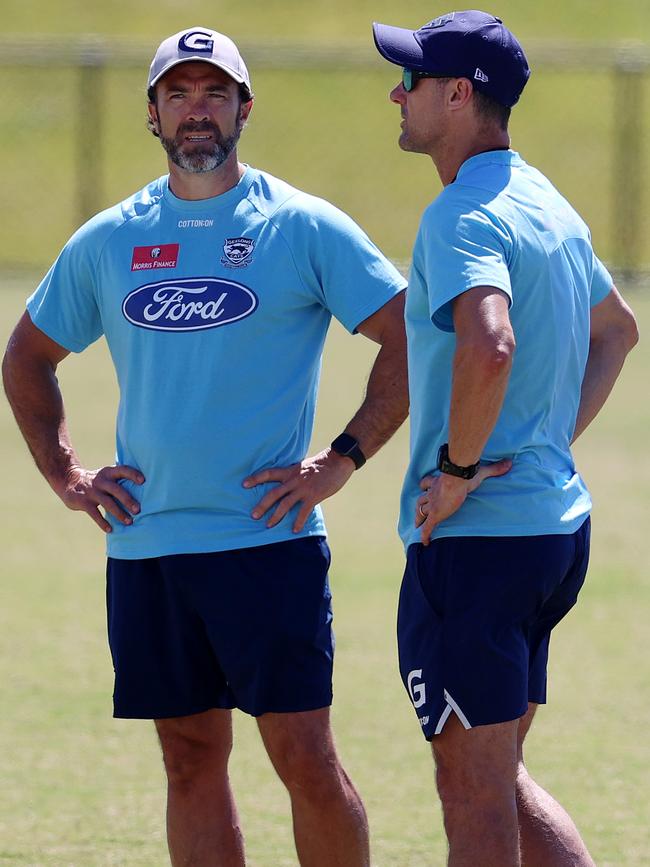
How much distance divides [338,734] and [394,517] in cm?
344

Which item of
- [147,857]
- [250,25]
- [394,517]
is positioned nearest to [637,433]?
[394,517]

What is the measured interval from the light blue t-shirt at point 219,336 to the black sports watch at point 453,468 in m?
0.65

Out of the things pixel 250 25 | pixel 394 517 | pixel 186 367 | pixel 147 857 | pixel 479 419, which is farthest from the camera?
pixel 250 25

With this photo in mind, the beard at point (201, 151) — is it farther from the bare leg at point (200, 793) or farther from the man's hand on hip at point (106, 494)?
the bare leg at point (200, 793)

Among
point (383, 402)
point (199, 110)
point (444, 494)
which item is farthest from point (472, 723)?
point (199, 110)

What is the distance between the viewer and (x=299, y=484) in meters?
4.28

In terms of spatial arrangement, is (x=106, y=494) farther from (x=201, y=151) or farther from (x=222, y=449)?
(x=201, y=151)

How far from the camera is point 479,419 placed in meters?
3.65

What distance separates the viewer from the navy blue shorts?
3.72 meters

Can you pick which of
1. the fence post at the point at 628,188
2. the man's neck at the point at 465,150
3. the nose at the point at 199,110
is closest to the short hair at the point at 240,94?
the nose at the point at 199,110

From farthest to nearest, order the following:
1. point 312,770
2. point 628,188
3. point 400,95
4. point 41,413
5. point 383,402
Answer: point 628,188, point 41,413, point 383,402, point 312,770, point 400,95

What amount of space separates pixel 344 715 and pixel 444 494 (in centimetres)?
266

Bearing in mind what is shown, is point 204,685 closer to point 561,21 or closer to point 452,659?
point 452,659

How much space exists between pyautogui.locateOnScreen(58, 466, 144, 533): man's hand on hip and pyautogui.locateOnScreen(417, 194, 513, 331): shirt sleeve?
108 centimetres
